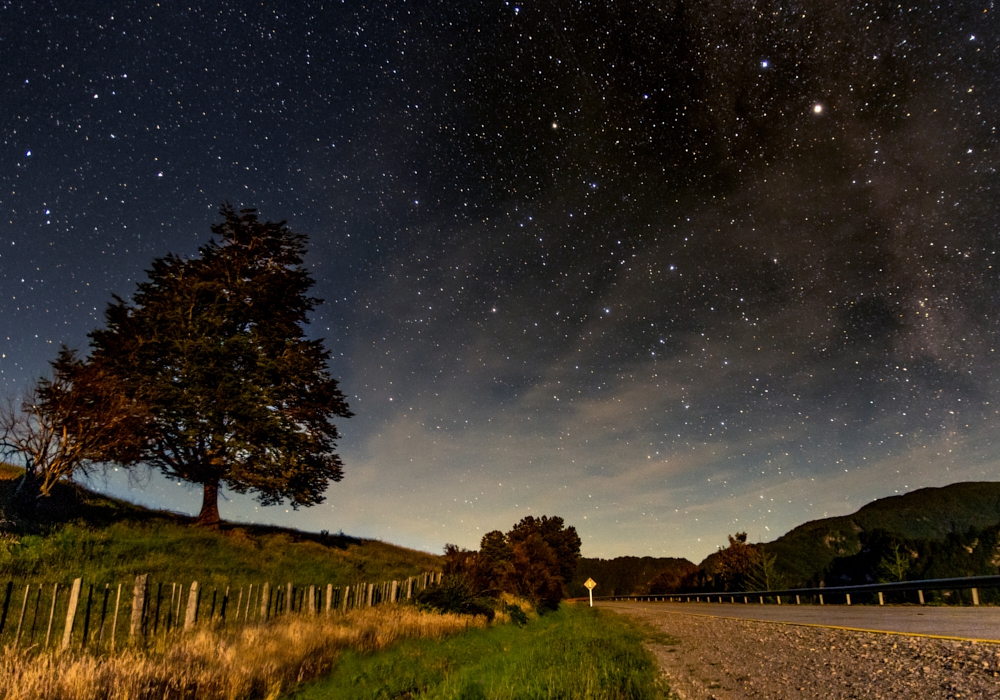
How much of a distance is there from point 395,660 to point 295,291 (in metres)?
20.5

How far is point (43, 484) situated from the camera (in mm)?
18391

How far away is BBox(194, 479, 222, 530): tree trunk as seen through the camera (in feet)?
78.9

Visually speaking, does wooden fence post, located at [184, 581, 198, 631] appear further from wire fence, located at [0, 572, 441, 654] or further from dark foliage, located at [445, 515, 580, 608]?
dark foliage, located at [445, 515, 580, 608]


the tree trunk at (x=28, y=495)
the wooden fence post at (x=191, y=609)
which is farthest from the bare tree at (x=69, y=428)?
the wooden fence post at (x=191, y=609)

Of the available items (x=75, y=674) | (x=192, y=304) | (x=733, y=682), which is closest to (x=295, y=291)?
(x=192, y=304)

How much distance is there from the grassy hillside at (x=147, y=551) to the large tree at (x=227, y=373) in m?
2.39

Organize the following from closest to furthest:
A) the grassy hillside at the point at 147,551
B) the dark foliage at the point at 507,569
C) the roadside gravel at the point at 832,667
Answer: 1. the roadside gravel at the point at 832,667
2. the grassy hillside at the point at 147,551
3. the dark foliage at the point at 507,569

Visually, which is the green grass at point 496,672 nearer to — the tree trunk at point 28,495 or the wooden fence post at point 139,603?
the wooden fence post at point 139,603

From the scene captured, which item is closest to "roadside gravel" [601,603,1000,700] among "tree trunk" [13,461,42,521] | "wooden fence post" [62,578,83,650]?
"wooden fence post" [62,578,83,650]

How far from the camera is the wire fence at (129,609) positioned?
336 inches

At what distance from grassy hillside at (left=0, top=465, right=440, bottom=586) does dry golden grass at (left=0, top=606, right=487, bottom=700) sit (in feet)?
25.8

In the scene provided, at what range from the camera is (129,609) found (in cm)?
1313

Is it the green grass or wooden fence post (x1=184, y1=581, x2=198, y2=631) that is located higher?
wooden fence post (x1=184, y1=581, x2=198, y2=631)

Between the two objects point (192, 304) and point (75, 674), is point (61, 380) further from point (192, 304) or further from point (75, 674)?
point (75, 674)
